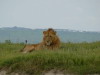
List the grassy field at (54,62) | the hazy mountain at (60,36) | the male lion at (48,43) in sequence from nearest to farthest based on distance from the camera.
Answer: the grassy field at (54,62)
the male lion at (48,43)
the hazy mountain at (60,36)

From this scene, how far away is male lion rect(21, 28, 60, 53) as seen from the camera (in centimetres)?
1516

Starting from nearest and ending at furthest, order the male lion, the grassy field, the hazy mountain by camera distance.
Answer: the grassy field < the male lion < the hazy mountain

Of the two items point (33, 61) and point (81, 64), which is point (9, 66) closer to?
point (33, 61)

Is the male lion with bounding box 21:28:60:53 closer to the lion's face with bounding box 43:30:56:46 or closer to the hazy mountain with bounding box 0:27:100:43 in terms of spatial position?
the lion's face with bounding box 43:30:56:46

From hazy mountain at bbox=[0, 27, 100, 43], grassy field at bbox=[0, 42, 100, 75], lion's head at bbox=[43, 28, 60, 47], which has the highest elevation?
lion's head at bbox=[43, 28, 60, 47]

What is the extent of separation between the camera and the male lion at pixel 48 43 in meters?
15.2

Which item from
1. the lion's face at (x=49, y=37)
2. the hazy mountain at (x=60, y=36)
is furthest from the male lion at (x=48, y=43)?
the hazy mountain at (x=60, y=36)

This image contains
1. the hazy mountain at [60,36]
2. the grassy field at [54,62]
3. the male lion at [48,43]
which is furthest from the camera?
the hazy mountain at [60,36]

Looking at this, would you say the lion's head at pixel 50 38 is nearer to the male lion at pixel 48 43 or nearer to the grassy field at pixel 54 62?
the male lion at pixel 48 43

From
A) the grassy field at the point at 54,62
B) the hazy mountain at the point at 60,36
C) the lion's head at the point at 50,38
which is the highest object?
the lion's head at the point at 50,38

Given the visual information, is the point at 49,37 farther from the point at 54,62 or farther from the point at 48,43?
the point at 54,62

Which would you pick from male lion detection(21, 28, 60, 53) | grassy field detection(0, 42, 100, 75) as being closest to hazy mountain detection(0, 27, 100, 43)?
male lion detection(21, 28, 60, 53)

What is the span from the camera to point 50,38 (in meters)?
15.3

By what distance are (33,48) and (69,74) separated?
421 centimetres
